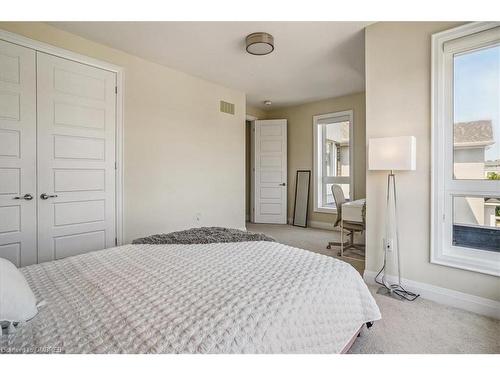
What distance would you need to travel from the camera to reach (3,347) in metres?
0.86

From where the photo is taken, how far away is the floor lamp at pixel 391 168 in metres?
2.26

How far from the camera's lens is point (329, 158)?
577 centimetres

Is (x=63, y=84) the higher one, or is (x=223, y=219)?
(x=63, y=84)

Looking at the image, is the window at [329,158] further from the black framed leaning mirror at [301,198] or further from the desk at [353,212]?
the desk at [353,212]

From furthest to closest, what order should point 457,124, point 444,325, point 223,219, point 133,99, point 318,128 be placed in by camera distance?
1. point 318,128
2. point 223,219
3. point 133,99
4. point 457,124
5. point 444,325

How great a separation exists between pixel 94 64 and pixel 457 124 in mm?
3677

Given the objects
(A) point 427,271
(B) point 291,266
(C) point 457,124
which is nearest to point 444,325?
(A) point 427,271

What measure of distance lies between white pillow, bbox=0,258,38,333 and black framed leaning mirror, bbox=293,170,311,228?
16.6ft

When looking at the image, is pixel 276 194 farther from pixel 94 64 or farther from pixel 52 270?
pixel 52 270

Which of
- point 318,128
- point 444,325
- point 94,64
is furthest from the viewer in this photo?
point 318,128
